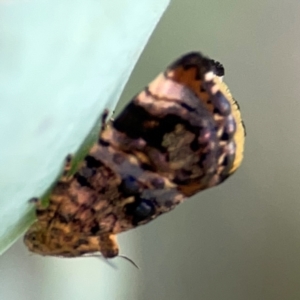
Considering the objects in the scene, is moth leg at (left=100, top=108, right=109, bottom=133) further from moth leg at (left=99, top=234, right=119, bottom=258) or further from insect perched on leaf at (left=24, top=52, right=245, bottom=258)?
moth leg at (left=99, top=234, right=119, bottom=258)

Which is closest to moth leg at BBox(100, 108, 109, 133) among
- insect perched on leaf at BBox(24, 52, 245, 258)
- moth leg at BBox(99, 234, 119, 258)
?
insect perched on leaf at BBox(24, 52, 245, 258)

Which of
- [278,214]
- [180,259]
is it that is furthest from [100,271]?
[278,214]

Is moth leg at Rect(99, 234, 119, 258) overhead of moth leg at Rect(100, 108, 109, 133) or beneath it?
beneath

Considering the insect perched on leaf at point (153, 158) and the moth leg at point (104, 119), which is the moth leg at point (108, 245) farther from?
the moth leg at point (104, 119)

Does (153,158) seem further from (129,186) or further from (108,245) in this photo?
(108,245)

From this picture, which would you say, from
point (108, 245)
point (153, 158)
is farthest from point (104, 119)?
point (108, 245)

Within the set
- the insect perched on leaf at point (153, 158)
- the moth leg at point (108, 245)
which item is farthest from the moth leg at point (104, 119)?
the moth leg at point (108, 245)

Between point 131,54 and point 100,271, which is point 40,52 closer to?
point 131,54

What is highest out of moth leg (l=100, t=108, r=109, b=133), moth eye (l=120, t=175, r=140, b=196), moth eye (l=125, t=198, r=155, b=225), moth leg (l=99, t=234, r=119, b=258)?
moth leg (l=100, t=108, r=109, b=133)
